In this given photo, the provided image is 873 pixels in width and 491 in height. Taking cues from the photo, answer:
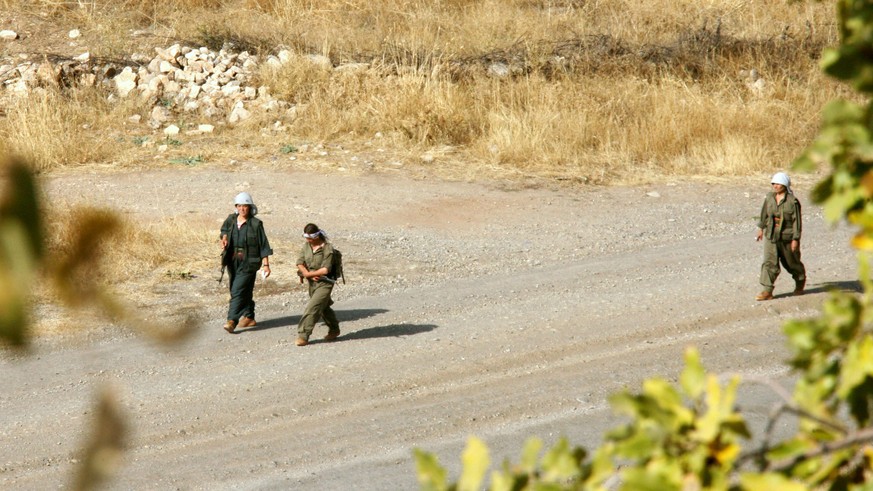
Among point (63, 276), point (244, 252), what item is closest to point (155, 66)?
point (244, 252)

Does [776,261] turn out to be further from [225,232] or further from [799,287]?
[225,232]

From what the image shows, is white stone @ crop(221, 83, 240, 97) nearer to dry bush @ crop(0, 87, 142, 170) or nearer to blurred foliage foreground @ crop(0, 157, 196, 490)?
dry bush @ crop(0, 87, 142, 170)

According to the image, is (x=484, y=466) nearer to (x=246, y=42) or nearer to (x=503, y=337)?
(x=503, y=337)

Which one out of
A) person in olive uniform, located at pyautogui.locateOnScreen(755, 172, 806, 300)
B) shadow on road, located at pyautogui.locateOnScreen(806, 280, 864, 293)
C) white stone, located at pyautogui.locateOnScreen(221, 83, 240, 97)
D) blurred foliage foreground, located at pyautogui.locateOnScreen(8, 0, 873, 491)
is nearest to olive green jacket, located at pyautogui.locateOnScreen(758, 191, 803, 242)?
person in olive uniform, located at pyautogui.locateOnScreen(755, 172, 806, 300)

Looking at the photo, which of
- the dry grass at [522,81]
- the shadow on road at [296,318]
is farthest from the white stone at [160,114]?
the shadow on road at [296,318]

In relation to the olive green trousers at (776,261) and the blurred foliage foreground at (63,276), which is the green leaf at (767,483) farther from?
the olive green trousers at (776,261)

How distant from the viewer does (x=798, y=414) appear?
191 cm

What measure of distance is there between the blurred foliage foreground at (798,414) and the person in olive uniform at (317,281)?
26.3 feet

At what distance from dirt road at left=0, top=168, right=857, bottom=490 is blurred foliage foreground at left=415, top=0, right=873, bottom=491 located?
416 cm

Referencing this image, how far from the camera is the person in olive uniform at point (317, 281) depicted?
389 inches

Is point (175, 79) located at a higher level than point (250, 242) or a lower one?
higher

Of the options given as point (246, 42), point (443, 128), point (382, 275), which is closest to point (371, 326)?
point (382, 275)

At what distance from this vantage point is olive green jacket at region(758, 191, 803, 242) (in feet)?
35.5

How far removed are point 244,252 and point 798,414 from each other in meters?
9.23
